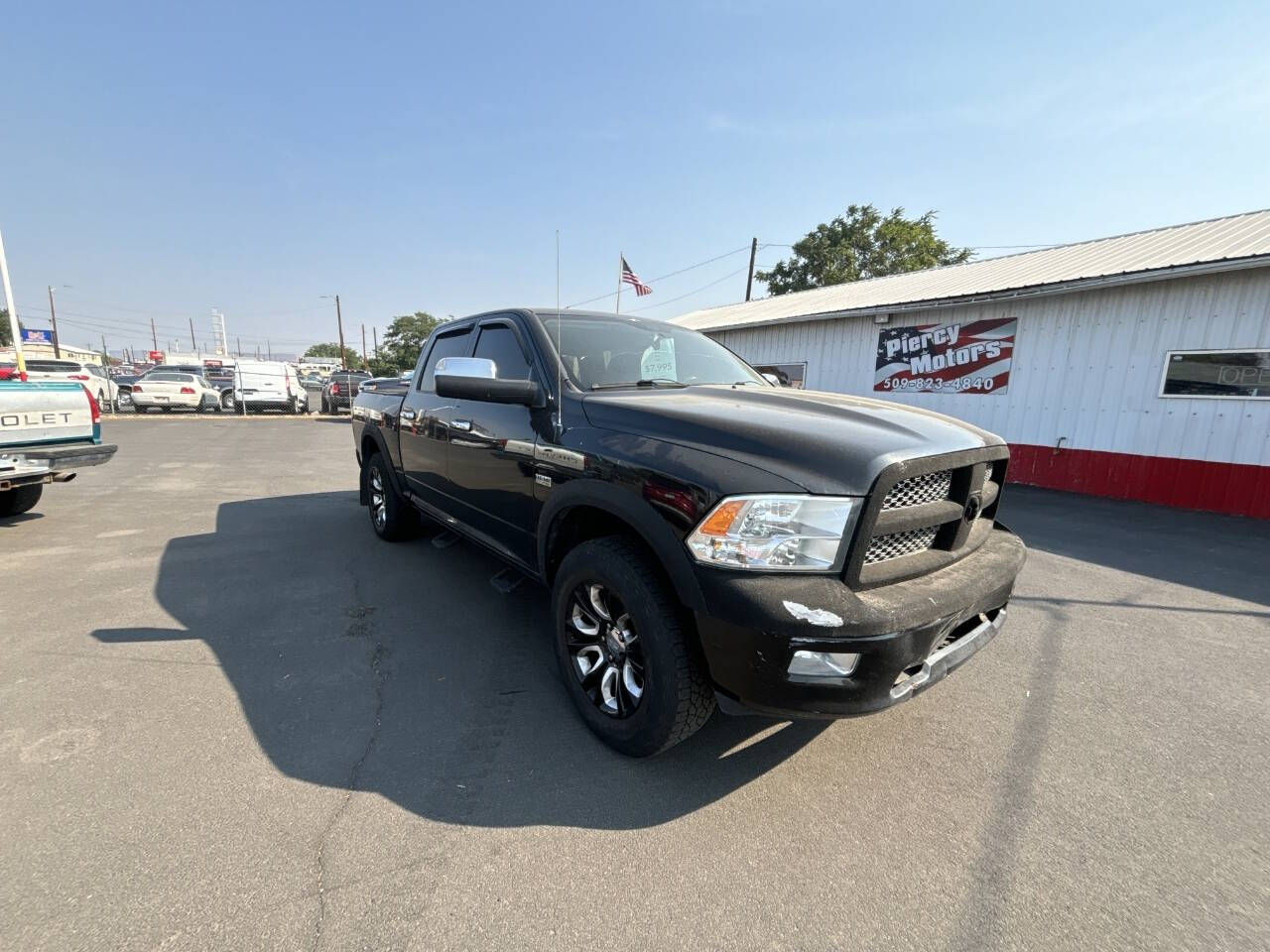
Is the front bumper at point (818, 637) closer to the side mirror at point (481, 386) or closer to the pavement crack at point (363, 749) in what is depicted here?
the side mirror at point (481, 386)

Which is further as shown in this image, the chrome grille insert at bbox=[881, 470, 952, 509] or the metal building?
the metal building

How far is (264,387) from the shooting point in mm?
20891

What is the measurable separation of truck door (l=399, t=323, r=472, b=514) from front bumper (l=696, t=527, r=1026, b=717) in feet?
8.30

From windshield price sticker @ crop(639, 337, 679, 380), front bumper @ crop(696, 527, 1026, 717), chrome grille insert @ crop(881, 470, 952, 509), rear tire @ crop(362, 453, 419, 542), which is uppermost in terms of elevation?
windshield price sticker @ crop(639, 337, 679, 380)

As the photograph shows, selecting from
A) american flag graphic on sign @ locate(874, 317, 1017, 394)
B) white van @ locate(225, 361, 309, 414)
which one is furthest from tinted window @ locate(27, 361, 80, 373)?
american flag graphic on sign @ locate(874, 317, 1017, 394)

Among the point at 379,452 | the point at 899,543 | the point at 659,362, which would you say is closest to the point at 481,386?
the point at 659,362

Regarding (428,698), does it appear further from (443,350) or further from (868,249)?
(868,249)

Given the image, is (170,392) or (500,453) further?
(170,392)

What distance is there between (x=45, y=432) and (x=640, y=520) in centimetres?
593

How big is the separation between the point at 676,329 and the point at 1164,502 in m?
8.16

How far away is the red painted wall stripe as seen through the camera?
23.2 ft

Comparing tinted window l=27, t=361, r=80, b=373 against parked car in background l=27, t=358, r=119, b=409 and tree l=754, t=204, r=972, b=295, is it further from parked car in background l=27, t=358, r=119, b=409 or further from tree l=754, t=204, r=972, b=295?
tree l=754, t=204, r=972, b=295

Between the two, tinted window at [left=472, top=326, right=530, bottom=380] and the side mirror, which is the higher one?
tinted window at [left=472, top=326, right=530, bottom=380]

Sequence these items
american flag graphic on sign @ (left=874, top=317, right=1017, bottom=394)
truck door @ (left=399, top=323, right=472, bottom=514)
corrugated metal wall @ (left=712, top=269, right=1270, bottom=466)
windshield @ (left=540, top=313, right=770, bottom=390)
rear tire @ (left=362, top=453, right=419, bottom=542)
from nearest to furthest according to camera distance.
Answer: windshield @ (left=540, top=313, right=770, bottom=390) < truck door @ (left=399, top=323, right=472, bottom=514) < rear tire @ (left=362, top=453, right=419, bottom=542) < corrugated metal wall @ (left=712, top=269, right=1270, bottom=466) < american flag graphic on sign @ (left=874, top=317, right=1017, bottom=394)
